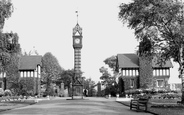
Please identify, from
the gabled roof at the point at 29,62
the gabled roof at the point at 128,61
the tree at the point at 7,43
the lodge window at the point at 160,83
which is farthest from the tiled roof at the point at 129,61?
the tree at the point at 7,43

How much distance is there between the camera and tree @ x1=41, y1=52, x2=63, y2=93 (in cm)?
8175

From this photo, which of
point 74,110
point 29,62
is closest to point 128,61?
point 29,62

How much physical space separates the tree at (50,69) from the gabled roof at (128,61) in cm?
2316

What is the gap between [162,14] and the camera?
27047 millimetres

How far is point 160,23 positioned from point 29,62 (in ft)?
132

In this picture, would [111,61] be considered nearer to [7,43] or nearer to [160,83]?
[160,83]

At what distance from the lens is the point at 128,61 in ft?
206

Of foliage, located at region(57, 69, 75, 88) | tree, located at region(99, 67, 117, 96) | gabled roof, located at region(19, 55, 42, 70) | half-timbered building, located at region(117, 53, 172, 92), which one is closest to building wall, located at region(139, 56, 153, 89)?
half-timbered building, located at region(117, 53, 172, 92)

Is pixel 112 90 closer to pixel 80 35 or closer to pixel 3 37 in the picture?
pixel 80 35

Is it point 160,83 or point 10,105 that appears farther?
point 160,83

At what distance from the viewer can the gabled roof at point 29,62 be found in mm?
63500

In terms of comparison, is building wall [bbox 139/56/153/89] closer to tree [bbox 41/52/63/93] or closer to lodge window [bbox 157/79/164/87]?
lodge window [bbox 157/79/164/87]

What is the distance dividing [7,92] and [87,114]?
39.1m

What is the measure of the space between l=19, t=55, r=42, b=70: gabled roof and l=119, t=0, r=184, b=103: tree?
1414 inches
